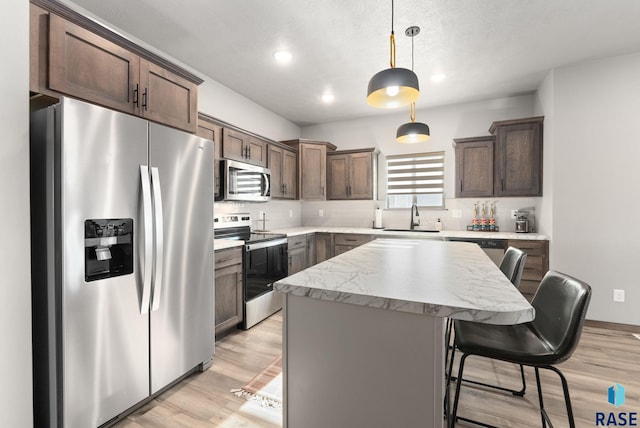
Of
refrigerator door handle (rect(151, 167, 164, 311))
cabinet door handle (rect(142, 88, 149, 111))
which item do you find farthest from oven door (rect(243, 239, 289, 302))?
cabinet door handle (rect(142, 88, 149, 111))

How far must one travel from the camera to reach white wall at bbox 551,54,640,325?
9.52 ft

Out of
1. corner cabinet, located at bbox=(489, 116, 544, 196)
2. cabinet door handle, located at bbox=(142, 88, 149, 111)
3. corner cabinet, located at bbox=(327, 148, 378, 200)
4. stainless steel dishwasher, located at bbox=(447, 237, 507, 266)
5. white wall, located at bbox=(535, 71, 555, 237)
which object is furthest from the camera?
corner cabinet, located at bbox=(327, 148, 378, 200)

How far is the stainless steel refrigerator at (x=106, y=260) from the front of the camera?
1.39 m

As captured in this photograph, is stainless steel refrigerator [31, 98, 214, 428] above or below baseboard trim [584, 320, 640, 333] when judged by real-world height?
above

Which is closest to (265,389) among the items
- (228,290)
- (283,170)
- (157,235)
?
(228,290)

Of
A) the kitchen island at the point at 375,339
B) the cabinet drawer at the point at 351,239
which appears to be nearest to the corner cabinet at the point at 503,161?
the cabinet drawer at the point at 351,239

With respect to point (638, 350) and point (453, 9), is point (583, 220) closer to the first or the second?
point (638, 350)

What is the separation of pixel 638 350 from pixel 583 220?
4.09 feet

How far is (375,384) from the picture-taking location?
1.01 metres

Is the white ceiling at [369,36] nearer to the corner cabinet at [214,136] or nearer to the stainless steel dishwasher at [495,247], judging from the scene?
the corner cabinet at [214,136]

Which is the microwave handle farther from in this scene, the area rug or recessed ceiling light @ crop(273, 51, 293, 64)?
the area rug

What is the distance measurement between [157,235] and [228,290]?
1.09 m

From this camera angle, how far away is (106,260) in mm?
1578

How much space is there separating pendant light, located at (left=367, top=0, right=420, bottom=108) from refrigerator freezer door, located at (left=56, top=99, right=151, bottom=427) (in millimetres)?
1382
